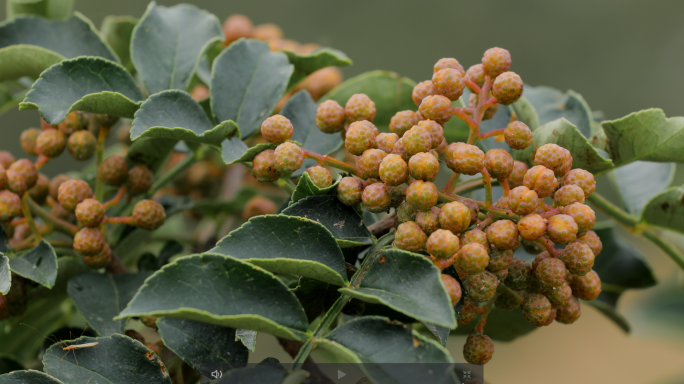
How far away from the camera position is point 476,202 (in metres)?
1.00

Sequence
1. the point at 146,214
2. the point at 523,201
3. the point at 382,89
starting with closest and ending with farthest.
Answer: the point at 523,201, the point at 146,214, the point at 382,89

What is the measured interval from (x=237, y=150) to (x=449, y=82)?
17.6 inches

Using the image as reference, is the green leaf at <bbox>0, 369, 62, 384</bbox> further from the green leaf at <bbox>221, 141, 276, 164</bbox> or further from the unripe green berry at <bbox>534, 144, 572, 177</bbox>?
the unripe green berry at <bbox>534, 144, 572, 177</bbox>

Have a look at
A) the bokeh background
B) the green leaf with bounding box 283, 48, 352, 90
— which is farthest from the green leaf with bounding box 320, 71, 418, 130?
the bokeh background

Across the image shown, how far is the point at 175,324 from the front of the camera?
1018 mm

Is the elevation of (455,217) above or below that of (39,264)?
above

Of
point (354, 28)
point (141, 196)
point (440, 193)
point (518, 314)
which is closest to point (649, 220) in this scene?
point (518, 314)

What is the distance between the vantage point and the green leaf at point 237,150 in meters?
1.07

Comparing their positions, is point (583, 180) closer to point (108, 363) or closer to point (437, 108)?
point (437, 108)

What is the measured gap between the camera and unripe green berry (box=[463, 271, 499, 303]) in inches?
36.4

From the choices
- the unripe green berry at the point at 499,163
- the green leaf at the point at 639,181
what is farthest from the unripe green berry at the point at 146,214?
the green leaf at the point at 639,181

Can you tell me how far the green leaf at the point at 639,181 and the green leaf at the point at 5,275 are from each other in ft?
4.85

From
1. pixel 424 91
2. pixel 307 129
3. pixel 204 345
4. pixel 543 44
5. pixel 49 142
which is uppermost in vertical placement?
pixel 424 91

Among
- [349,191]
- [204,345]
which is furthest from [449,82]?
[204,345]
